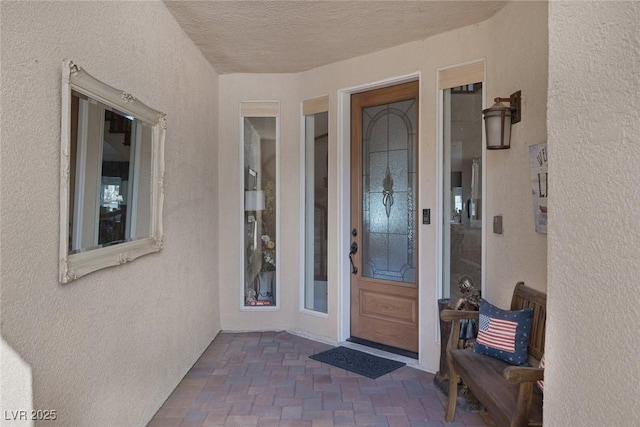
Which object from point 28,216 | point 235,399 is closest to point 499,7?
point 28,216

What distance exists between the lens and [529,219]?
2613 millimetres

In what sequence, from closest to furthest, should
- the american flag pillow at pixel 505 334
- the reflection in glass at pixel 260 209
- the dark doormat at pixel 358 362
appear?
1. the american flag pillow at pixel 505 334
2. the dark doormat at pixel 358 362
3. the reflection in glass at pixel 260 209

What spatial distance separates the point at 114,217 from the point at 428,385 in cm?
243

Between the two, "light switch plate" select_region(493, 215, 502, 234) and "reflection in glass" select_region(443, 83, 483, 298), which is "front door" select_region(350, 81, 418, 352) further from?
"light switch plate" select_region(493, 215, 502, 234)

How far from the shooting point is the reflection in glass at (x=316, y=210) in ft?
14.0

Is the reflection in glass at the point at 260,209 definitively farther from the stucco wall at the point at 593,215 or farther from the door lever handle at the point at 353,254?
the stucco wall at the point at 593,215

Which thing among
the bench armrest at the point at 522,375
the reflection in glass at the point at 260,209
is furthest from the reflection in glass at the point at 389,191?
the bench armrest at the point at 522,375

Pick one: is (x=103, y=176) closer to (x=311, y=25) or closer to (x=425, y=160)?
(x=311, y=25)

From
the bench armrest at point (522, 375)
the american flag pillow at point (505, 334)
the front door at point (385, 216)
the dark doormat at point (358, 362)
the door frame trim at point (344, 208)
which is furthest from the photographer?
the door frame trim at point (344, 208)

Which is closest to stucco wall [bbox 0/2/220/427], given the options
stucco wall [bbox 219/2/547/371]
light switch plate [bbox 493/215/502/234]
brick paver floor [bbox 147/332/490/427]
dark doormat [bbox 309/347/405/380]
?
brick paver floor [bbox 147/332/490/427]

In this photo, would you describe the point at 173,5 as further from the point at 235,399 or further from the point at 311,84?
the point at 235,399

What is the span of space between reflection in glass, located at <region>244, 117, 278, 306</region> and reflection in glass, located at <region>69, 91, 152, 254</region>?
76.8 inches

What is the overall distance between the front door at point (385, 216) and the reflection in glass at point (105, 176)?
202 cm

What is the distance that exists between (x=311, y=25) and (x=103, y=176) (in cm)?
200
